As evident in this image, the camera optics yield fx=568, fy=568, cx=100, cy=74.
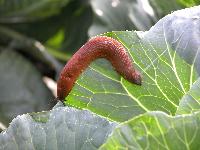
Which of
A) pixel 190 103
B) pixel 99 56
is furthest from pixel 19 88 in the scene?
pixel 190 103

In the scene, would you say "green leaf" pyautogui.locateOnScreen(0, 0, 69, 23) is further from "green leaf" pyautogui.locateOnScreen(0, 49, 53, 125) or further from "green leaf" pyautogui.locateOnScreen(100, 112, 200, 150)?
"green leaf" pyautogui.locateOnScreen(100, 112, 200, 150)

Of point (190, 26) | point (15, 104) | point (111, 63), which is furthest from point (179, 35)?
point (15, 104)

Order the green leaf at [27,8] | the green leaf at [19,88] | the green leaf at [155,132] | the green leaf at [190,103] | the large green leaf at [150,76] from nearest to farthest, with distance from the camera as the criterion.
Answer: the green leaf at [155,132] < the green leaf at [190,103] < the large green leaf at [150,76] < the green leaf at [19,88] < the green leaf at [27,8]

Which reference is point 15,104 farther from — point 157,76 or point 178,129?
point 178,129

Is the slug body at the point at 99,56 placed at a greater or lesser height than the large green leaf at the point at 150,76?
greater

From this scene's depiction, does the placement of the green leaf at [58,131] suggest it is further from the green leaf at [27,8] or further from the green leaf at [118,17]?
the green leaf at [27,8]

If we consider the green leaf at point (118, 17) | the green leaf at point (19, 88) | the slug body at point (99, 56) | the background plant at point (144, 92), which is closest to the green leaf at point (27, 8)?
the green leaf at point (19, 88)
